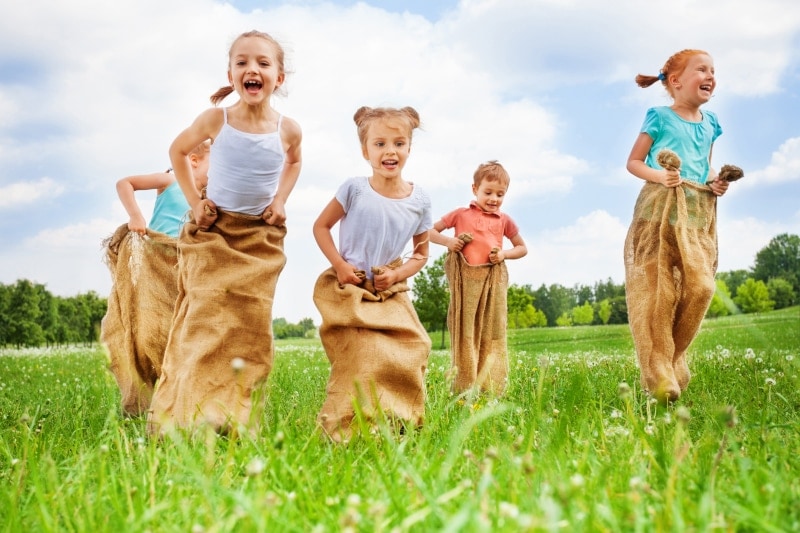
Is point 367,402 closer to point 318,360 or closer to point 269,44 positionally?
point 269,44

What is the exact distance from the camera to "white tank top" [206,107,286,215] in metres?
4.57

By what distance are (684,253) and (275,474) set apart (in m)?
4.29

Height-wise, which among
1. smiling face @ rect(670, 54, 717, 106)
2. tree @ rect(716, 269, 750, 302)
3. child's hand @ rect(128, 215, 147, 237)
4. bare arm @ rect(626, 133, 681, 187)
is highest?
tree @ rect(716, 269, 750, 302)

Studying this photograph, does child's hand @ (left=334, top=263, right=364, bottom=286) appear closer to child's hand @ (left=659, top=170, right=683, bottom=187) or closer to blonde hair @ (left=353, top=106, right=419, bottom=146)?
blonde hair @ (left=353, top=106, right=419, bottom=146)

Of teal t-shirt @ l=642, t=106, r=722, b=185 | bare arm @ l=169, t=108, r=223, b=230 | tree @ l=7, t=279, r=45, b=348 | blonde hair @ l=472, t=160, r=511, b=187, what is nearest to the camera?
bare arm @ l=169, t=108, r=223, b=230

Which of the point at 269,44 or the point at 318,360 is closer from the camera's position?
the point at 269,44

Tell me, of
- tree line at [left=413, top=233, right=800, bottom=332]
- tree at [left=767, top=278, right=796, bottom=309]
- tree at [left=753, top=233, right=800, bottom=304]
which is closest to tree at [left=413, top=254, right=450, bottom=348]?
tree line at [left=413, top=233, right=800, bottom=332]

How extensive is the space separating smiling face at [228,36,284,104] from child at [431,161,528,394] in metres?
2.47

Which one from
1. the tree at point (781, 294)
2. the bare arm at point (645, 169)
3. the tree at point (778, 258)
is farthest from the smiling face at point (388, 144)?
the tree at point (778, 258)

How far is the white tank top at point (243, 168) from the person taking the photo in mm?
4574

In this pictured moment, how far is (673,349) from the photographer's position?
6.12 meters

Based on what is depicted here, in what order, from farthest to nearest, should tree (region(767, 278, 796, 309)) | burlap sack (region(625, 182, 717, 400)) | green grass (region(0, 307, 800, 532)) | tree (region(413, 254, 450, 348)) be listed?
1. tree (region(767, 278, 796, 309))
2. tree (region(413, 254, 450, 348))
3. burlap sack (region(625, 182, 717, 400))
4. green grass (region(0, 307, 800, 532))

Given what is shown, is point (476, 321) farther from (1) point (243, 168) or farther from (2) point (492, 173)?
(1) point (243, 168)

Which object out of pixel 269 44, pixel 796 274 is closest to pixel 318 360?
pixel 269 44
